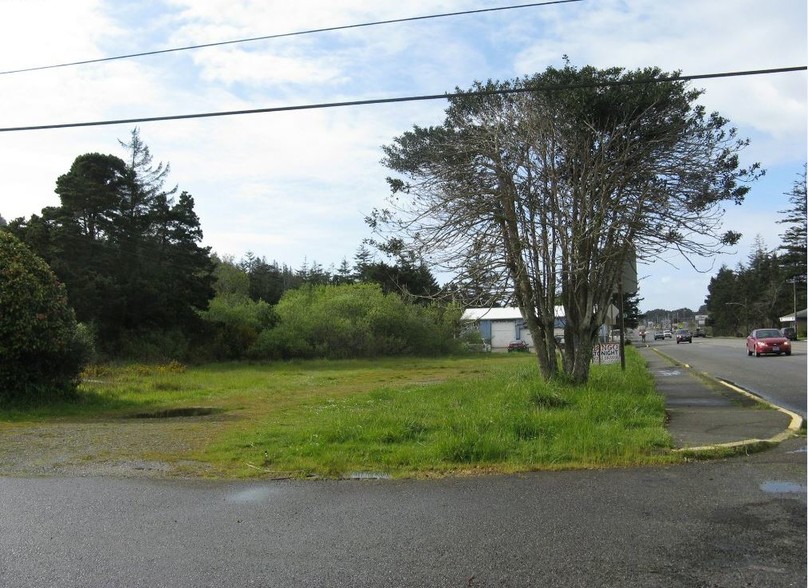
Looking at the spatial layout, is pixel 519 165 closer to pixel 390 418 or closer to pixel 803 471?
pixel 390 418

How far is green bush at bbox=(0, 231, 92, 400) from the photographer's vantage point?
15.6 m

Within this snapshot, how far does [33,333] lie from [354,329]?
3141cm

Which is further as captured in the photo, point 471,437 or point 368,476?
point 471,437

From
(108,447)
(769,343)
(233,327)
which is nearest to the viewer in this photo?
(108,447)

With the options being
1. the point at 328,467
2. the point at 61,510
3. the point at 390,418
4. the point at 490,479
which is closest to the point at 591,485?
the point at 490,479

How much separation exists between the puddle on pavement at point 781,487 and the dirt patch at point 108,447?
6141mm

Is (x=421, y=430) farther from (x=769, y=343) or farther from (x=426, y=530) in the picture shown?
(x=769, y=343)

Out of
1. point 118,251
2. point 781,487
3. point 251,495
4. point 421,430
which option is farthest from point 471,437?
point 118,251

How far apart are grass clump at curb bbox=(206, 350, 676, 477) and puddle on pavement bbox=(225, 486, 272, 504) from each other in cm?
75

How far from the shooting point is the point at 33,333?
51.9 ft

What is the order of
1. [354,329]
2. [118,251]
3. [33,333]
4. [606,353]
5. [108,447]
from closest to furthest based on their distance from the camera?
[108,447] → [33,333] → [606,353] → [118,251] → [354,329]

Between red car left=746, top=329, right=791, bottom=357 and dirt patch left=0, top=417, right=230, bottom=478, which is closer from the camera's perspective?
dirt patch left=0, top=417, right=230, bottom=478

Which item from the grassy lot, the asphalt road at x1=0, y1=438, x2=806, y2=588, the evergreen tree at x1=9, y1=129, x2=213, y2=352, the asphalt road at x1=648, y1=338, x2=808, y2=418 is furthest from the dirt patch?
the evergreen tree at x1=9, y1=129, x2=213, y2=352

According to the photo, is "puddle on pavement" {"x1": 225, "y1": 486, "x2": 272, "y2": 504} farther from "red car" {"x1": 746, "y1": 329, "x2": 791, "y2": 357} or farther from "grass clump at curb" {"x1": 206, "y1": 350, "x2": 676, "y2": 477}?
"red car" {"x1": 746, "y1": 329, "x2": 791, "y2": 357}
